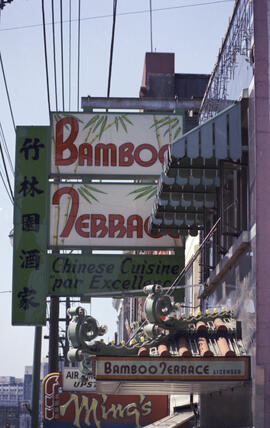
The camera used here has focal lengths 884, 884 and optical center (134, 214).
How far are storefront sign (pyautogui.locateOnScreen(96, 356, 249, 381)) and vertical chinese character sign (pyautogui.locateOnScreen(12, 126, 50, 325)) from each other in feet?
21.5

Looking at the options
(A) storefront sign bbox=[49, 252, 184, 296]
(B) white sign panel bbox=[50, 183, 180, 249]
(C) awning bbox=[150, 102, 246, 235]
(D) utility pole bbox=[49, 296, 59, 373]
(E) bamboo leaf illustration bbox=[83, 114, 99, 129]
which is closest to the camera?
(C) awning bbox=[150, 102, 246, 235]

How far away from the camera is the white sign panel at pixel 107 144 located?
21.8 meters

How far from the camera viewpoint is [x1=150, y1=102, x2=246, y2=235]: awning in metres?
14.3

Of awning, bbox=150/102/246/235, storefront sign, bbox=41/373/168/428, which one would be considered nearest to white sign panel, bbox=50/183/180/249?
awning, bbox=150/102/246/235

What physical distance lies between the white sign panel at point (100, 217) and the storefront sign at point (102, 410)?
20.0 feet

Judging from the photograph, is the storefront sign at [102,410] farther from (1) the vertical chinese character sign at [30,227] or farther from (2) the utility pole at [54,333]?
(1) the vertical chinese character sign at [30,227]

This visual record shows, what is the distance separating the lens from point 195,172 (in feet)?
52.9

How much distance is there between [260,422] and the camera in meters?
12.7

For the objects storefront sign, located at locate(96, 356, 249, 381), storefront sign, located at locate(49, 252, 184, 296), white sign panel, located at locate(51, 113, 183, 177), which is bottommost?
storefront sign, located at locate(96, 356, 249, 381)

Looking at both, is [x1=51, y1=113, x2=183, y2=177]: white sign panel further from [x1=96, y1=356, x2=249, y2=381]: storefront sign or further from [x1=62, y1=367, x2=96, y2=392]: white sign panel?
[x1=96, y1=356, x2=249, y2=381]: storefront sign

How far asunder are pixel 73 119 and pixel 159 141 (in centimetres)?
220

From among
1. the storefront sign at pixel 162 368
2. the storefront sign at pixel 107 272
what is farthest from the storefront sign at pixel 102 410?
the storefront sign at pixel 162 368

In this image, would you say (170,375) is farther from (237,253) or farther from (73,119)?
(73,119)

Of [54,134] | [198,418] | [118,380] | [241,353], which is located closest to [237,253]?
[241,353]
